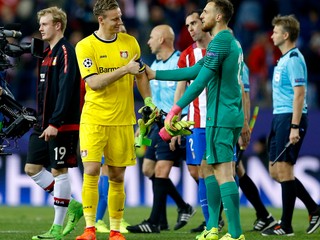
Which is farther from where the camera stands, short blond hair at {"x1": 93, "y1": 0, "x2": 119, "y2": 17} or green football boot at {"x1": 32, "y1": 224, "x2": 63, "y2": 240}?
green football boot at {"x1": 32, "y1": 224, "x2": 63, "y2": 240}

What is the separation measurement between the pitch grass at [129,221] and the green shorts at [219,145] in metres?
1.69

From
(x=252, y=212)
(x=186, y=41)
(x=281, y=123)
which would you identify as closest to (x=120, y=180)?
(x=281, y=123)

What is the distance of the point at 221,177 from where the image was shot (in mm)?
9500

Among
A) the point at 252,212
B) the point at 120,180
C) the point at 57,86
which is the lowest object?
the point at 252,212

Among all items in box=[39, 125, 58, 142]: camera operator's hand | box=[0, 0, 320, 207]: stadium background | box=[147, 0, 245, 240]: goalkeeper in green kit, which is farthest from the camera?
box=[0, 0, 320, 207]: stadium background

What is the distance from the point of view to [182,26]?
21.0m

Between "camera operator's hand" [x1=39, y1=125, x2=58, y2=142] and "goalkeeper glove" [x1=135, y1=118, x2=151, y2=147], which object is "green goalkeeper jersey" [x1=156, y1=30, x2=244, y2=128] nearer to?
"goalkeeper glove" [x1=135, y1=118, x2=151, y2=147]

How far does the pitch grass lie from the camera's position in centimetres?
1102

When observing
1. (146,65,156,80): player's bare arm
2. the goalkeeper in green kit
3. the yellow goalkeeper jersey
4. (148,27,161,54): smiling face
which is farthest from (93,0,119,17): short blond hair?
(148,27,161,54): smiling face

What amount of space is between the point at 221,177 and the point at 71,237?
219 centimetres

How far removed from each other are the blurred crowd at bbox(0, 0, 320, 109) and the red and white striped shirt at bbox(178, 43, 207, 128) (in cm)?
727

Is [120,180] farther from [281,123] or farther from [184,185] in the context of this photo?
[184,185]

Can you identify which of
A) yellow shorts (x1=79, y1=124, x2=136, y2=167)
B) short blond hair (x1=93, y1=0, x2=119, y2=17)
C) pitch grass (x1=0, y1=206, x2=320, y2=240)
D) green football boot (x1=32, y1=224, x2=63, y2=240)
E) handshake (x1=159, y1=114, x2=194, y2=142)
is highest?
short blond hair (x1=93, y1=0, x2=119, y2=17)

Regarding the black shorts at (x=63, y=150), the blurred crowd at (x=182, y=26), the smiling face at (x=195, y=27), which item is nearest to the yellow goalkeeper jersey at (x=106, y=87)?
the black shorts at (x=63, y=150)
